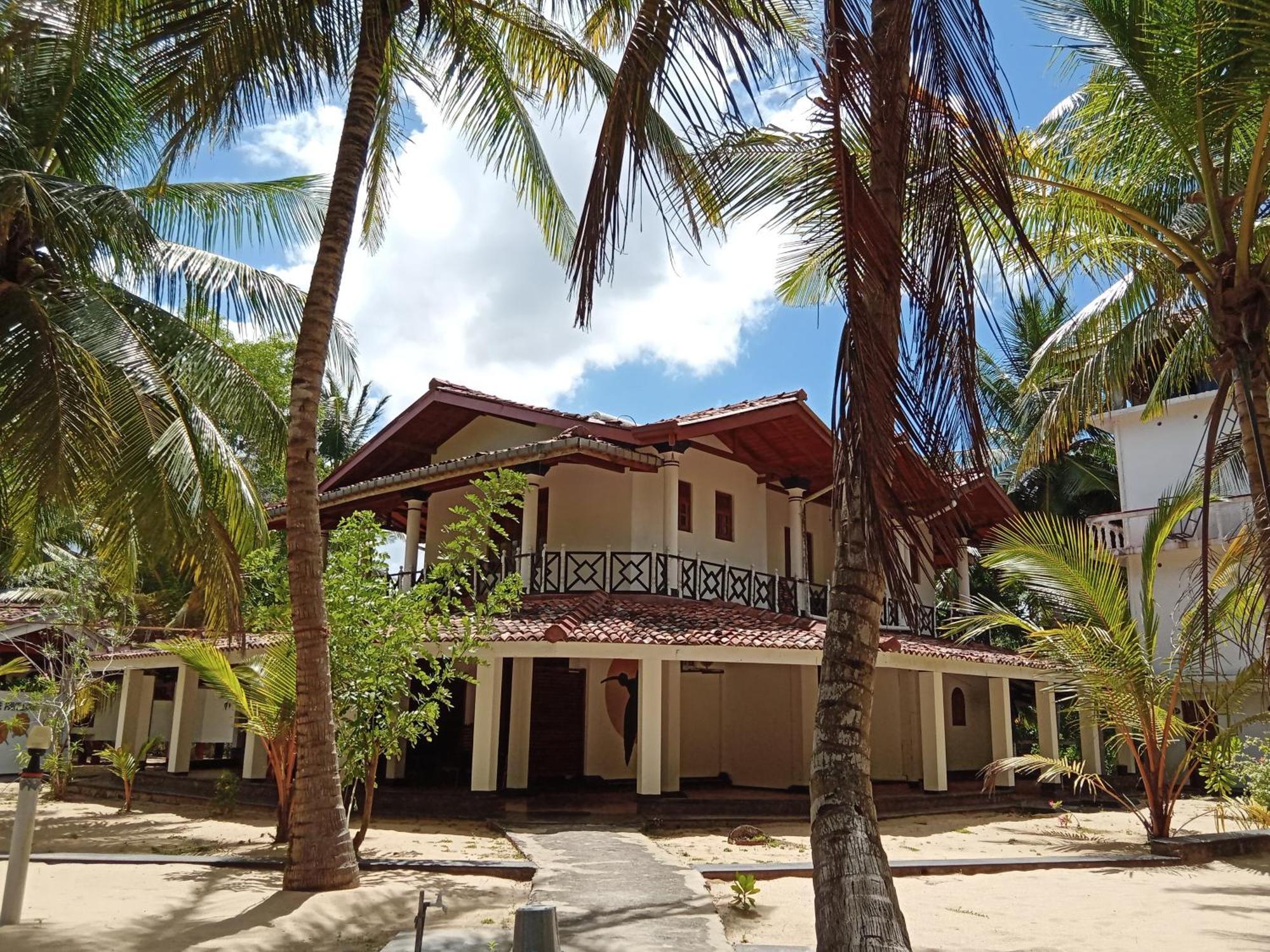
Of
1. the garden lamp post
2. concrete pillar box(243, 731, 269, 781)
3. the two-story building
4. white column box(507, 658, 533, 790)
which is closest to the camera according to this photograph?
the garden lamp post

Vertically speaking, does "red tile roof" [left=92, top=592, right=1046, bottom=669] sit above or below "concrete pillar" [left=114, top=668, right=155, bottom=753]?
above

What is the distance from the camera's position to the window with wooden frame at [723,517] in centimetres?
1656

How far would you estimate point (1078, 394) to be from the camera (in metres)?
10.8

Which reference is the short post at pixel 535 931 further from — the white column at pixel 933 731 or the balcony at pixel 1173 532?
the balcony at pixel 1173 532

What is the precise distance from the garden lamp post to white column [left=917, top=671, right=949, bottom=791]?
39.4 feet

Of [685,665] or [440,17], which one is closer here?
[440,17]

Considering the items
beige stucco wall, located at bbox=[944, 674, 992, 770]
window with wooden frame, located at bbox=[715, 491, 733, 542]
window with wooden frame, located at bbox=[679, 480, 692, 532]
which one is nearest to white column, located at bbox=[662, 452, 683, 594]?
window with wooden frame, located at bbox=[679, 480, 692, 532]

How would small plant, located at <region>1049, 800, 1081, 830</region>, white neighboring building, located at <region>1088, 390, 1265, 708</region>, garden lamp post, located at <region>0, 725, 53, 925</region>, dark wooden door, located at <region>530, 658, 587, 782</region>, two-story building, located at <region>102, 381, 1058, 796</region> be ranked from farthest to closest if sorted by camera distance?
white neighboring building, located at <region>1088, 390, 1265, 708</region>, dark wooden door, located at <region>530, 658, 587, 782</region>, small plant, located at <region>1049, 800, 1081, 830</region>, two-story building, located at <region>102, 381, 1058, 796</region>, garden lamp post, located at <region>0, 725, 53, 925</region>

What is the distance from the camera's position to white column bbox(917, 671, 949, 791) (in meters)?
15.0

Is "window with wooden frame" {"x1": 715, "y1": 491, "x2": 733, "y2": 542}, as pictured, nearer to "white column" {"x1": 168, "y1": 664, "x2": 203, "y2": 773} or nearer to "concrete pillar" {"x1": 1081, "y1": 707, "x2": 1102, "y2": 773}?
"concrete pillar" {"x1": 1081, "y1": 707, "x2": 1102, "y2": 773}

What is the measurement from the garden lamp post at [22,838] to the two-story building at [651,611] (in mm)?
6050

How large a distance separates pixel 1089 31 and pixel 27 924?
977 centimetres

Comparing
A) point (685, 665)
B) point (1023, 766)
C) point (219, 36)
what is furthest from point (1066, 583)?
point (219, 36)

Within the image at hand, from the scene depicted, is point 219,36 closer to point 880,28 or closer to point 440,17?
point 440,17
